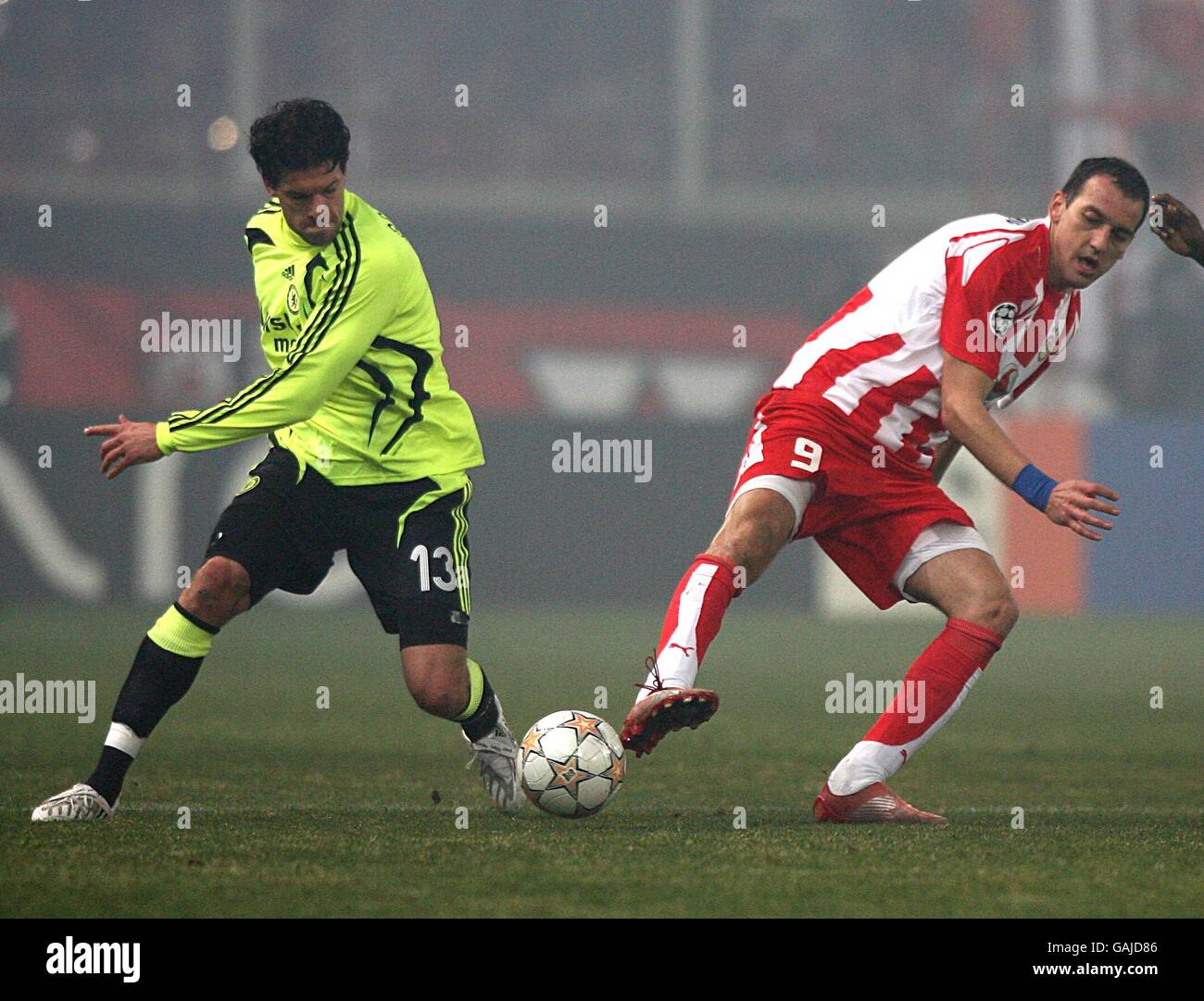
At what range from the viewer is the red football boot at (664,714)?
14.7ft

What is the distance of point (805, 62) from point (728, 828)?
2196 centimetres

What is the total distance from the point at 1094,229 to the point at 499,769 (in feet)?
7.34

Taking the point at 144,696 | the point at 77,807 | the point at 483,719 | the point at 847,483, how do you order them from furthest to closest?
the point at 483,719 < the point at 847,483 < the point at 144,696 < the point at 77,807

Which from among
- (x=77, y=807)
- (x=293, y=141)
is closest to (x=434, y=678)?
(x=77, y=807)

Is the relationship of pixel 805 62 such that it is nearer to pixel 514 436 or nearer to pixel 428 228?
pixel 428 228

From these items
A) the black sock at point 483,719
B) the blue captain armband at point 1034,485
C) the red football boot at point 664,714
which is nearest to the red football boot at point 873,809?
the red football boot at point 664,714

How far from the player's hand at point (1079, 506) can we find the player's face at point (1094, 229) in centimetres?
70

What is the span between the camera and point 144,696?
16.3 ft

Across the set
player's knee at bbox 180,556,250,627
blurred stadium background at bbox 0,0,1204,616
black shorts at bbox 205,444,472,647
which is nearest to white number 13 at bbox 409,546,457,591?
black shorts at bbox 205,444,472,647

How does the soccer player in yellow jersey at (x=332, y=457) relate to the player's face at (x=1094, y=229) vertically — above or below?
below

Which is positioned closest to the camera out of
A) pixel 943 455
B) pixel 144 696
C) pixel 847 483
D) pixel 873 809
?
pixel 144 696

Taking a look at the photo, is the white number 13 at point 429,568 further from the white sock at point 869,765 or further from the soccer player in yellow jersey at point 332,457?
the white sock at point 869,765

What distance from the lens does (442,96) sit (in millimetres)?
24609

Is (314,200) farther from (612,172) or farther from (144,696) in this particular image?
(612,172)
